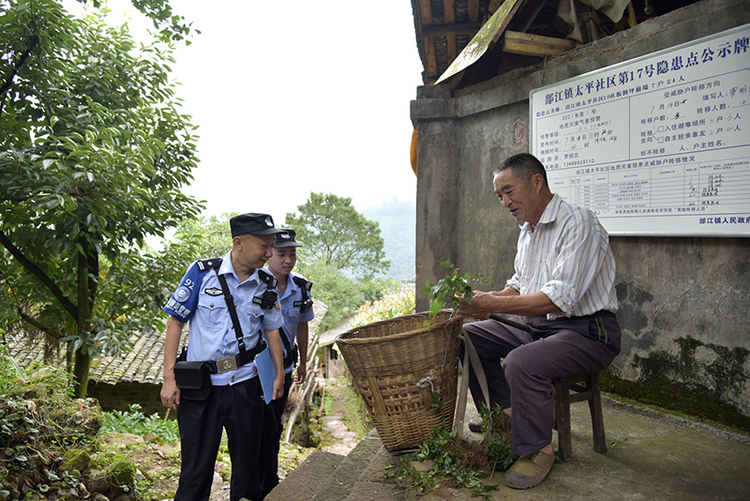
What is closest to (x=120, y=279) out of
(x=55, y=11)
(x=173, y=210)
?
(x=173, y=210)

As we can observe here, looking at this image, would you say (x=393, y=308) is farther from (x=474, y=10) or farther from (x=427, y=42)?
(x=474, y=10)

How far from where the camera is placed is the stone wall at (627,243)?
2.83m

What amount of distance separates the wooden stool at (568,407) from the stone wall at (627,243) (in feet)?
3.21

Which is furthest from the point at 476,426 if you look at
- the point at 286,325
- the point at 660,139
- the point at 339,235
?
the point at 339,235

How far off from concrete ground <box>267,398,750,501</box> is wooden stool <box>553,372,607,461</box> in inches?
2.8

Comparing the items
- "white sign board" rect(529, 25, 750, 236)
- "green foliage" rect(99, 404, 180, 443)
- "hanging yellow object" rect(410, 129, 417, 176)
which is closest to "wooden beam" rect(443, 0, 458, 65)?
"hanging yellow object" rect(410, 129, 417, 176)

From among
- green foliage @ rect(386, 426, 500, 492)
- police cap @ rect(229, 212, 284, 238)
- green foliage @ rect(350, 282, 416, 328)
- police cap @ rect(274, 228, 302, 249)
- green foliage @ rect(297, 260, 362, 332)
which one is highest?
police cap @ rect(229, 212, 284, 238)

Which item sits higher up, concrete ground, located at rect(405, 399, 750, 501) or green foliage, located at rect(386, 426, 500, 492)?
green foliage, located at rect(386, 426, 500, 492)

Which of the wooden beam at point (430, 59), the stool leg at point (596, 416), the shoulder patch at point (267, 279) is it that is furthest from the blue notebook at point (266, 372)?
the wooden beam at point (430, 59)

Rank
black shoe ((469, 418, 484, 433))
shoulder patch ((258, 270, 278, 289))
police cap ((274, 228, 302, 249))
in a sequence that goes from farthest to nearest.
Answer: police cap ((274, 228, 302, 249)) < black shoe ((469, 418, 484, 433)) < shoulder patch ((258, 270, 278, 289))

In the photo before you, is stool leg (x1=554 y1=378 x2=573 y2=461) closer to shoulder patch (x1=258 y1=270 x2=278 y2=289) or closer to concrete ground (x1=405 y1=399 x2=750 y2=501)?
concrete ground (x1=405 y1=399 x2=750 y2=501)

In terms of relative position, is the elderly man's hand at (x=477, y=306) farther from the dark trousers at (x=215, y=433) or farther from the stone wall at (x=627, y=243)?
the stone wall at (x=627, y=243)

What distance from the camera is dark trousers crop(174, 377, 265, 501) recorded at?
2512 millimetres

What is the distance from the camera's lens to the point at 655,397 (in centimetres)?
318
